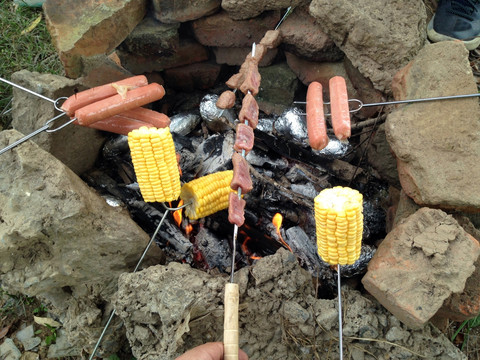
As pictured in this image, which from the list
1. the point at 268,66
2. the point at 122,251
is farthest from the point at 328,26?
the point at 122,251

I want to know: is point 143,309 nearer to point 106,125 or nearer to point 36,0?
point 106,125

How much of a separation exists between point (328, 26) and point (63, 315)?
259 centimetres

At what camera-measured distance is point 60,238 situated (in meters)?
2.33

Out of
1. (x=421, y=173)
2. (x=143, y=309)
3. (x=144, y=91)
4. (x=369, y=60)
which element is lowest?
(x=143, y=309)

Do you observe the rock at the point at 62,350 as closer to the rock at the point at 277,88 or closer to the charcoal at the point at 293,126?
the charcoal at the point at 293,126

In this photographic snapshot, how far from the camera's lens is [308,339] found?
233 centimetres

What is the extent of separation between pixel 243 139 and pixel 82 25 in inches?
61.2

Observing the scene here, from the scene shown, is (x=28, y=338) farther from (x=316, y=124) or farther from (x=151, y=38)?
(x=316, y=124)

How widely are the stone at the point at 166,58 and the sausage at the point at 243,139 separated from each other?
4.61 ft

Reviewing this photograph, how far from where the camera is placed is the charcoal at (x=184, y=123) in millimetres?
3463

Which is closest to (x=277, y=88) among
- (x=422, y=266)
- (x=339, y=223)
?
(x=339, y=223)

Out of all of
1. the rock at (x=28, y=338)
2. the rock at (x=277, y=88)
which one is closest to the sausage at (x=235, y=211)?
the rock at (x=277, y=88)

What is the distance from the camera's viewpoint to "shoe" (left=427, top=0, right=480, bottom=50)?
11.0 ft

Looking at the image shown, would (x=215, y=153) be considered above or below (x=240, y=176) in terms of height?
below
